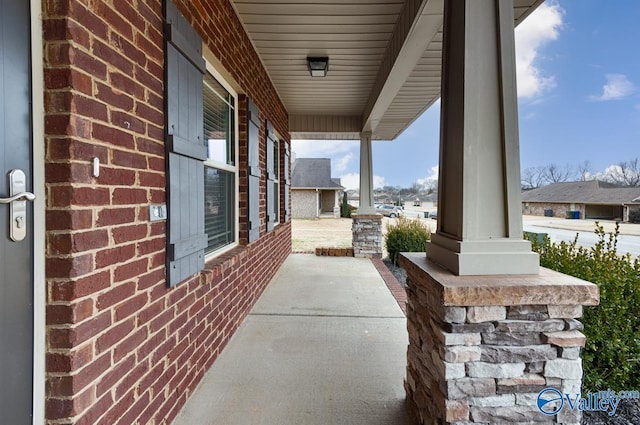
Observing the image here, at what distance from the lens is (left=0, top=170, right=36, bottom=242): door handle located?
3.35 feet

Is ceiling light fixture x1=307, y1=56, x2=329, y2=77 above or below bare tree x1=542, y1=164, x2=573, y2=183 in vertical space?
below

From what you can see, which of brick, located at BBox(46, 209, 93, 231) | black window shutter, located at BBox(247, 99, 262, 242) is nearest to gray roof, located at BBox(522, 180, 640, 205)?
black window shutter, located at BBox(247, 99, 262, 242)

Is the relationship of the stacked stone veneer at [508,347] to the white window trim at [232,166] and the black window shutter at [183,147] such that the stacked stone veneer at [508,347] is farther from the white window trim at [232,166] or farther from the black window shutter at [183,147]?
the white window trim at [232,166]

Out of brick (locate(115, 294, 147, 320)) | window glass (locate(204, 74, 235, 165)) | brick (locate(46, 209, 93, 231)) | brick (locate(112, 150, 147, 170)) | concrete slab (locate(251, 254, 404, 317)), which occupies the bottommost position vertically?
concrete slab (locate(251, 254, 404, 317))

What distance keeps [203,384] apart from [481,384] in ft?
5.99

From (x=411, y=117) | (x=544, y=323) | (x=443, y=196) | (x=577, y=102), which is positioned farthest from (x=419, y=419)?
(x=577, y=102)

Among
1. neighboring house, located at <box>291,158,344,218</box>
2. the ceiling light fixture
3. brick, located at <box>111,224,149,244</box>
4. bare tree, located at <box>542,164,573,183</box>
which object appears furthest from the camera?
bare tree, located at <box>542,164,573,183</box>

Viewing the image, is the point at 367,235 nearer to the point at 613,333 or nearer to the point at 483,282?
the point at 613,333

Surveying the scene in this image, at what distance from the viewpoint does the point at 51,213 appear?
1.14 m

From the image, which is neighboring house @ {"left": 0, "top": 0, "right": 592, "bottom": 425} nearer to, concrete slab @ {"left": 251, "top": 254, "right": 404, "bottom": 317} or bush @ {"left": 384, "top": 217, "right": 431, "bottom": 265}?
concrete slab @ {"left": 251, "top": 254, "right": 404, "bottom": 317}

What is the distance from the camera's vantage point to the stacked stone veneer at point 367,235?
682 centimetres

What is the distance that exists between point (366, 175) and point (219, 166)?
4507mm

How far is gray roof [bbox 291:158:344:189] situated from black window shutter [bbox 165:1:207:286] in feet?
67.4

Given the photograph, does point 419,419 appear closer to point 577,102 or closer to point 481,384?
point 481,384
